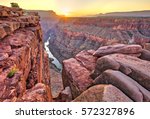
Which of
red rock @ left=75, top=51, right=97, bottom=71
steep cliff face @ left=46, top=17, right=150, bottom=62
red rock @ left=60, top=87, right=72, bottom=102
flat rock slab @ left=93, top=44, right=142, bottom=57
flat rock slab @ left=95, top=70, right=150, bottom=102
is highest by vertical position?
flat rock slab @ left=93, top=44, right=142, bottom=57

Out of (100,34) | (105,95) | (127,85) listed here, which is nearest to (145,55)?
(127,85)

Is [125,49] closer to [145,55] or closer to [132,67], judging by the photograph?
[145,55]

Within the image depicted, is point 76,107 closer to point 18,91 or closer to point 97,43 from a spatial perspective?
point 18,91

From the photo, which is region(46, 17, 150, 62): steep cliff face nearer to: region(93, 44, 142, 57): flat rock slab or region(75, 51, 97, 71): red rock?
region(75, 51, 97, 71): red rock

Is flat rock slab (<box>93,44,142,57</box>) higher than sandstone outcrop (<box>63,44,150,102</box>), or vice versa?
flat rock slab (<box>93,44,142,57</box>)

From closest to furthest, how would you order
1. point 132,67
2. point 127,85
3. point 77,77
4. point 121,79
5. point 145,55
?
point 127,85 → point 121,79 → point 132,67 → point 77,77 → point 145,55

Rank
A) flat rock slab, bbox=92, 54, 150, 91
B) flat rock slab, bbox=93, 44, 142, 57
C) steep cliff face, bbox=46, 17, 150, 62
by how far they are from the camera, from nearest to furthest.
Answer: flat rock slab, bbox=92, 54, 150, 91
flat rock slab, bbox=93, 44, 142, 57
steep cliff face, bbox=46, 17, 150, 62

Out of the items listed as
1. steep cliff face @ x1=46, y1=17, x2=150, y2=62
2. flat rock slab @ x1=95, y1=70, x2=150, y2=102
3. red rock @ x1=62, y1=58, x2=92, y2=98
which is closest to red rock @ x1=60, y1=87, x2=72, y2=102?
red rock @ x1=62, y1=58, x2=92, y2=98
